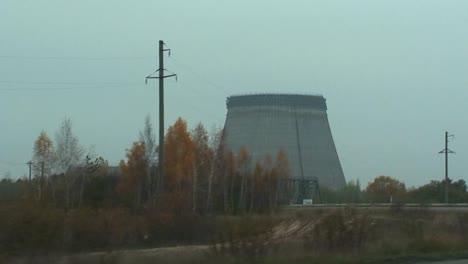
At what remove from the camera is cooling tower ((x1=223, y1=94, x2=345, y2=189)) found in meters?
62.8

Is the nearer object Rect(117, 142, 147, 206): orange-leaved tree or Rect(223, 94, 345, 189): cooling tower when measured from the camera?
Rect(117, 142, 147, 206): orange-leaved tree

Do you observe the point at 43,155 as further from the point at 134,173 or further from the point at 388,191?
the point at 388,191

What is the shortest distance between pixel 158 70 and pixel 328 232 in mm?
18580

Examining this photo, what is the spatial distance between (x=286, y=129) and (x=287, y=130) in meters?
0.15

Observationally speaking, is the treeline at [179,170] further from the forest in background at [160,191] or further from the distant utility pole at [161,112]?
the distant utility pole at [161,112]

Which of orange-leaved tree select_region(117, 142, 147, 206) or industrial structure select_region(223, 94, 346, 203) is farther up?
industrial structure select_region(223, 94, 346, 203)

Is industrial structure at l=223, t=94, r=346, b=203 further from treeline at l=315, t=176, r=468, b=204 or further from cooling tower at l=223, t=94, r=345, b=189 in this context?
treeline at l=315, t=176, r=468, b=204

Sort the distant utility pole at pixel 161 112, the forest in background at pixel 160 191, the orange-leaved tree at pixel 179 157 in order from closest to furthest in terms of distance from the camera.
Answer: the forest in background at pixel 160 191, the distant utility pole at pixel 161 112, the orange-leaved tree at pixel 179 157

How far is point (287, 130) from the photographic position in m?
62.9

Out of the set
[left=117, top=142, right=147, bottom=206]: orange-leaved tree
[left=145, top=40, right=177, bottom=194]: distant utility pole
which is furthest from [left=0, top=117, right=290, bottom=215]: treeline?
[left=145, top=40, right=177, bottom=194]: distant utility pole

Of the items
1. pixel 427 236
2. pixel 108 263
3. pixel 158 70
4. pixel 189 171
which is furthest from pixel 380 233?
pixel 189 171

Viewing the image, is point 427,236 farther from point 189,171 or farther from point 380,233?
point 189,171

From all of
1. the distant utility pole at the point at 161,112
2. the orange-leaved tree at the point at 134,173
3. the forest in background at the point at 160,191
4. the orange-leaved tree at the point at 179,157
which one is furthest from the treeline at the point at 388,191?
the distant utility pole at the point at 161,112

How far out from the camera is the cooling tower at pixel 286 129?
6281cm
